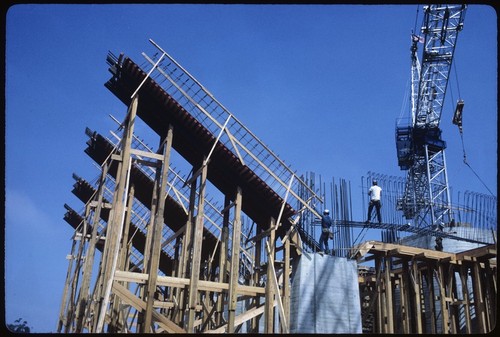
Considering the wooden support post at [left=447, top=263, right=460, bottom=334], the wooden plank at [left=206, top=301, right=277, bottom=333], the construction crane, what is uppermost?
the construction crane

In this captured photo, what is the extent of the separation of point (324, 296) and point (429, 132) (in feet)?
93.1

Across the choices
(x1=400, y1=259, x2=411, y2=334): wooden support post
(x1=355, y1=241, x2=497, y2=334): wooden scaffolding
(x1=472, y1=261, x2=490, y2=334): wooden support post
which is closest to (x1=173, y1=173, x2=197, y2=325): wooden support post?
(x1=355, y1=241, x2=497, y2=334): wooden scaffolding

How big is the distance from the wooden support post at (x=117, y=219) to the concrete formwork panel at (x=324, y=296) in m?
6.23

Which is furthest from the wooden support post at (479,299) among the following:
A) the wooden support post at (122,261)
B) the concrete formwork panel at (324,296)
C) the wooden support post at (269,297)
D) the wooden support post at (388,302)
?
the wooden support post at (122,261)

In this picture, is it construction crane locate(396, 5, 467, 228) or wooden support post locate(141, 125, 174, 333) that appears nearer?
wooden support post locate(141, 125, 174, 333)

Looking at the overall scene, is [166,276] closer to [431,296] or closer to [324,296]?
[324,296]

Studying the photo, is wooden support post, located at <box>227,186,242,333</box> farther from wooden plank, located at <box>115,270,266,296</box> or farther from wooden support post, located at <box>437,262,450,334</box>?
wooden support post, located at <box>437,262,450,334</box>

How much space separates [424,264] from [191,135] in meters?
12.0

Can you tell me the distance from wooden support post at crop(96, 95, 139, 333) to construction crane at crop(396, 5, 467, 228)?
24684 millimetres

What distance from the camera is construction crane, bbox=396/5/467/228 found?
1444 inches

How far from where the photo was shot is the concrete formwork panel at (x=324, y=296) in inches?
657

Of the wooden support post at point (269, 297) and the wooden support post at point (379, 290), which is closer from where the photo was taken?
the wooden support post at point (269, 297)

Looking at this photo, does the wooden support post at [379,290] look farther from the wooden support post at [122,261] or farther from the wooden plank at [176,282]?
the wooden support post at [122,261]

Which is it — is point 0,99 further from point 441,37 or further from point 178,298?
point 441,37
